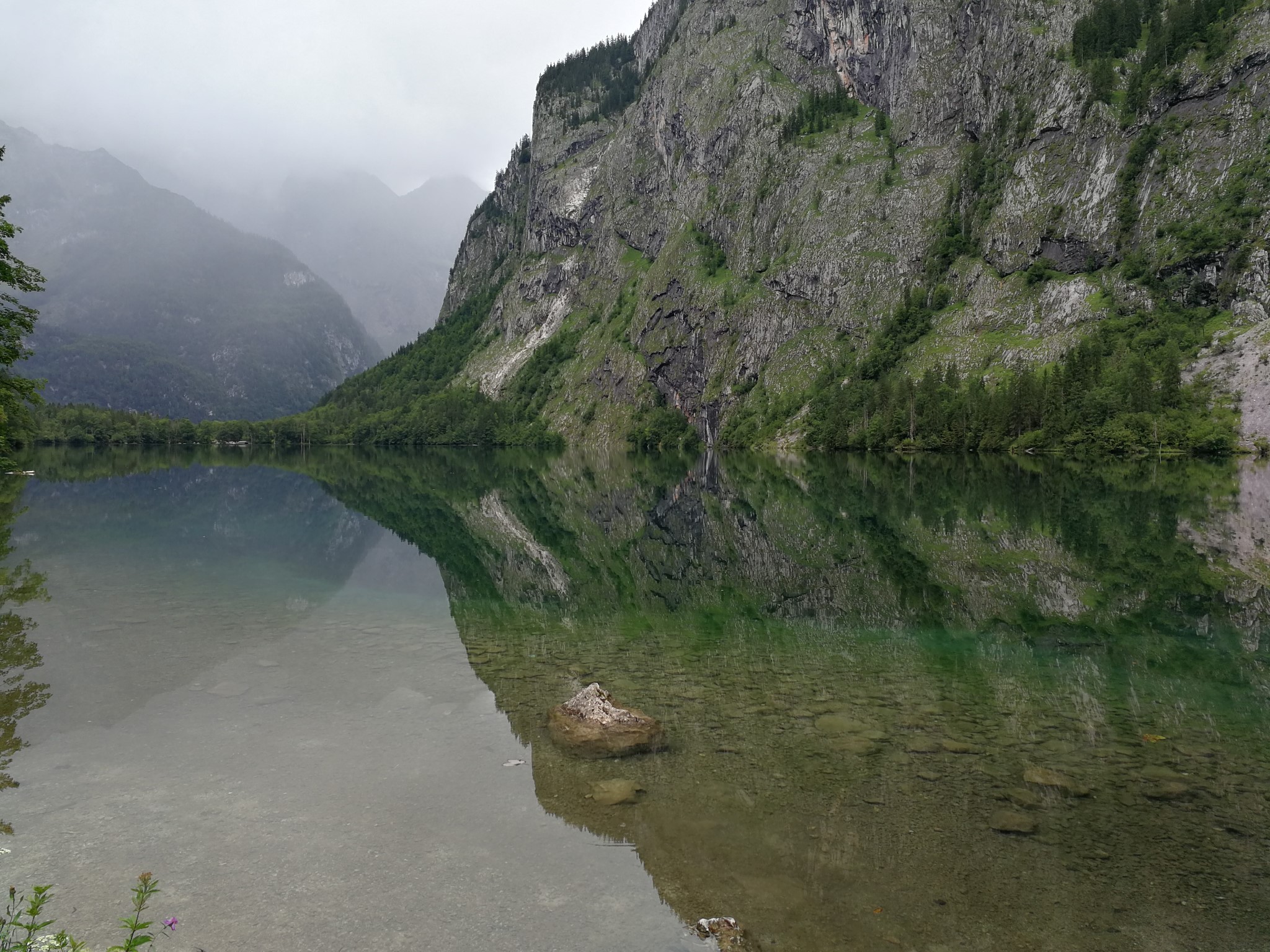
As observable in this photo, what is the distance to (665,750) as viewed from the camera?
492 inches

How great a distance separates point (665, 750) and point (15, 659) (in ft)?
52.4

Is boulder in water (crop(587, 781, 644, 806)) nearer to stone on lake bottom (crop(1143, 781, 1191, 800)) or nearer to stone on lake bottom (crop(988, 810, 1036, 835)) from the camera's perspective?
stone on lake bottom (crop(988, 810, 1036, 835))

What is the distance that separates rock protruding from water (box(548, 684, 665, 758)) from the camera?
12.3 m

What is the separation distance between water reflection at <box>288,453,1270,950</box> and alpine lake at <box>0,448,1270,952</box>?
0.24 feet

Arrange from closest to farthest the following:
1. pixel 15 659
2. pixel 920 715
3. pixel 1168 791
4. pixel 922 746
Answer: pixel 1168 791
pixel 922 746
pixel 920 715
pixel 15 659

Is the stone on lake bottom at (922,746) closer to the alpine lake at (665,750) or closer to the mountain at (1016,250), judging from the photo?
the alpine lake at (665,750)

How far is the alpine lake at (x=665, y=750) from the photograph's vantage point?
8117 millimetres

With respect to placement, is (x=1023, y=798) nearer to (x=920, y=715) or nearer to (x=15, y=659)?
(x=920, y=715)

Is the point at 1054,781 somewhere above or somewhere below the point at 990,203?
below

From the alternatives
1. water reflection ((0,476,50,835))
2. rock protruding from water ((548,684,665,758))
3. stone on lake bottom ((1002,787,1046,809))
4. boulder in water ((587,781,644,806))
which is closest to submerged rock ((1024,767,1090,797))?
stone on lake bottom ((1002,787,1046,809))

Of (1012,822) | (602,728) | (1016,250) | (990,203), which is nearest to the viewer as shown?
(1012,822)

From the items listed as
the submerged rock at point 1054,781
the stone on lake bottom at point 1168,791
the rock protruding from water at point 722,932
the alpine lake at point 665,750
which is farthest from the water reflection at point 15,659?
the stone on lake bottom at point 1168,791

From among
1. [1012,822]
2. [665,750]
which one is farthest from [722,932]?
[1012,822]

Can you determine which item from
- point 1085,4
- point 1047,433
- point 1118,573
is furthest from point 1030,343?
point 1118,573
